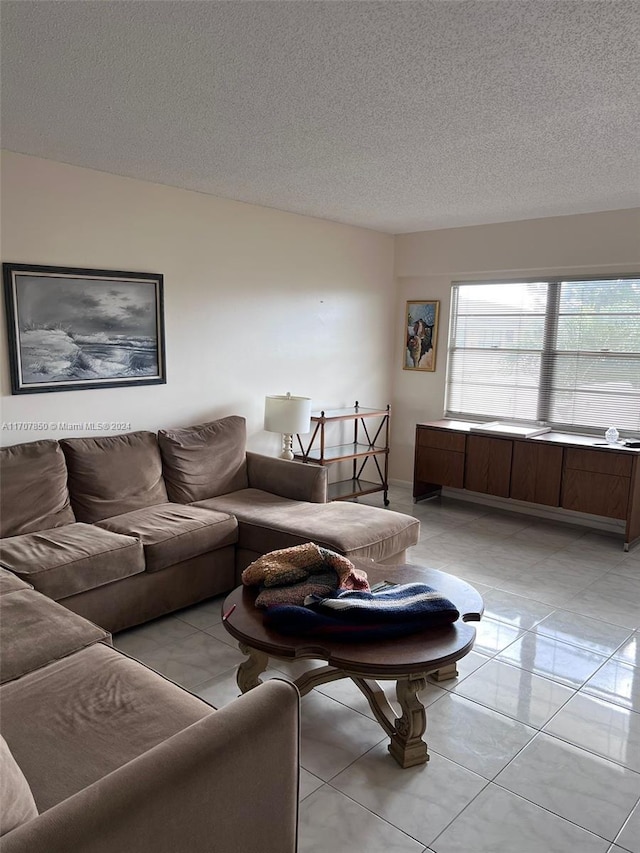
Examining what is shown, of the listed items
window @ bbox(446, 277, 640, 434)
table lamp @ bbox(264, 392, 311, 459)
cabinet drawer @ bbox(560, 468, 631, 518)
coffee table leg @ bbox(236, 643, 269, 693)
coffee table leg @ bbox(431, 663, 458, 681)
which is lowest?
coffee table leg @ bbox(431, 663, 458, 681)

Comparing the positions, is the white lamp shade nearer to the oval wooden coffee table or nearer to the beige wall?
the beige wall

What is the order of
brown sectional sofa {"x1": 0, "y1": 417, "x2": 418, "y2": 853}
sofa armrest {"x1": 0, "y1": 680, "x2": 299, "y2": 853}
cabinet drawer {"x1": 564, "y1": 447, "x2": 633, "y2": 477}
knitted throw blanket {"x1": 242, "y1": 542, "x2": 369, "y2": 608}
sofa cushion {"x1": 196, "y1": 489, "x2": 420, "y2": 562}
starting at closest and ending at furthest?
1. sofa armrest {"x1": 0, "y1": 680, "x2": 299, "y2": 853}
2. brown sectional sofa {"x1": 0, "y1": 417, "x2": 418, "y2": 853}
3. knitted throw blanket {"x1": 242, "y1": 542, "x2": 369, "y2": 608}
4. sofa cushion {"x1": 196, "y1": 489, "x2": 420, "y2": 562}
5. cabinet drawer {"x1": 564, "y1": 447, "x2": 633, "y2": 477}

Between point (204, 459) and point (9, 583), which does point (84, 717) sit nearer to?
point (9, 583)

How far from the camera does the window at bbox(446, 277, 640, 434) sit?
472 cm

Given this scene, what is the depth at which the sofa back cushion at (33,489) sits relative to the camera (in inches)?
121

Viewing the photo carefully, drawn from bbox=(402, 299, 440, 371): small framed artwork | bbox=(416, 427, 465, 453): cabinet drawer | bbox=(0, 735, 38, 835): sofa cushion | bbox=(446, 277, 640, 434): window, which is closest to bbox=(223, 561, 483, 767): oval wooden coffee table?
bbox=(0, 735, 38, 835): sofa cushion

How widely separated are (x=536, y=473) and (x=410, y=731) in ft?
9.89

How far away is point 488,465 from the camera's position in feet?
16.6

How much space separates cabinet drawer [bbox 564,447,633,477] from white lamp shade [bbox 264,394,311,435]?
1978 mm

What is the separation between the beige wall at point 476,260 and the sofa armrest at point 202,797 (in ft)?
14.1

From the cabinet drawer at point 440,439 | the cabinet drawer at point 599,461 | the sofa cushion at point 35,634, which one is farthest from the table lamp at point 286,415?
the sofa cushion at point 35,634

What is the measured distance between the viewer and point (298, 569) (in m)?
2.48

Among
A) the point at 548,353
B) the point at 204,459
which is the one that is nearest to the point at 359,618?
the point at 204,459

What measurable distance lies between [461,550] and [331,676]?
2159 millimetres
